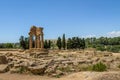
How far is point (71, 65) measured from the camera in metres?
20.5

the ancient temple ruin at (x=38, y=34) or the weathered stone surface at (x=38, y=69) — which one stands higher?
the ancient temple ruin at (x=38, y=34)

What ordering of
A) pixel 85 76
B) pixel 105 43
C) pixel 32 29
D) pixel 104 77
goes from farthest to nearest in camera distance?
pixel 105 43 < pixel 32 29 < pixel 85 76 < pixel 104 77

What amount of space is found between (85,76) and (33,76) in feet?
18.5

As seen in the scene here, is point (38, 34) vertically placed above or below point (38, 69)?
above

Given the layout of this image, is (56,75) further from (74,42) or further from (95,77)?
(74,42)

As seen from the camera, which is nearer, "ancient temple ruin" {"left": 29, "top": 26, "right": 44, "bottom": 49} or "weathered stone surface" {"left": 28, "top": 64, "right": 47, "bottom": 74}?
"weathered stone surface" {"left": 28, "top": 64, "right": 47, "bottom": 74}

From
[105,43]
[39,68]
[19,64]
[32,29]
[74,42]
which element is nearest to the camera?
[39,68]

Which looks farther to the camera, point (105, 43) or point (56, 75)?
point (105, 43)

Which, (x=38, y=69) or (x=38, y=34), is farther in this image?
(x=38, y=34)

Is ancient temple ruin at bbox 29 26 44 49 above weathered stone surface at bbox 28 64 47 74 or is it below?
above

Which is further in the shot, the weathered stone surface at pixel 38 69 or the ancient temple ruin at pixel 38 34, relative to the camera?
the ancient temple ruin at pixel 38 34

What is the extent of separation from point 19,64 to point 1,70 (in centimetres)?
142

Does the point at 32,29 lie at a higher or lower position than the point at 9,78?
higher


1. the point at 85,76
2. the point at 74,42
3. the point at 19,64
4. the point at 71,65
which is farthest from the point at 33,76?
the point at 74,42
